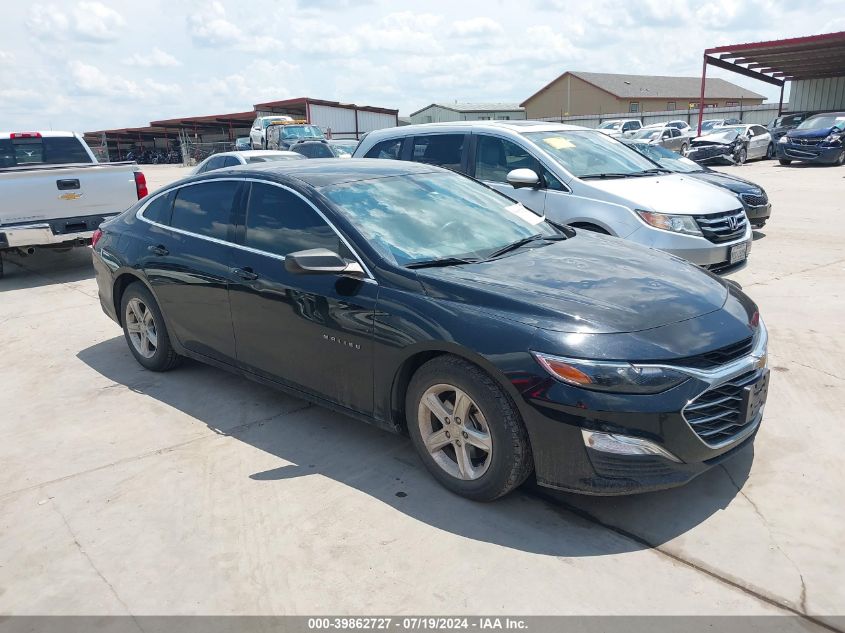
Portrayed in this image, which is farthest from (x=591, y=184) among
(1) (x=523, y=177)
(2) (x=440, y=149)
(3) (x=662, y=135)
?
(3) (x=662, y=135)

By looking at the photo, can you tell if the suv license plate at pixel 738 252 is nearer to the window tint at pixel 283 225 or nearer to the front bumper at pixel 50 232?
the window tint at pixel 283 225

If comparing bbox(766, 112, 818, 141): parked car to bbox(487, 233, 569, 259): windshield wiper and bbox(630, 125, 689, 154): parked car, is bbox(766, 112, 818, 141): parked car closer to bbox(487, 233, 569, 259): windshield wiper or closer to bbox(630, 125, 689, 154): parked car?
bbox(630, 125, 689, 154): parked car

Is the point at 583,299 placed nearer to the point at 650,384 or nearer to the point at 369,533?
the point at 650,384

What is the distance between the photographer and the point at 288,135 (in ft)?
83.8

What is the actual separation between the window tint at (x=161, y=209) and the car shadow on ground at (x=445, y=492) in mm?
1329

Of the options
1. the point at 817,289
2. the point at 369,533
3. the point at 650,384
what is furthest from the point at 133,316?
the point at 817,289

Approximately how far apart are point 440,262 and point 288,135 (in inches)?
914

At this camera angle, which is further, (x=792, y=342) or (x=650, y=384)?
(x=792, y=342)

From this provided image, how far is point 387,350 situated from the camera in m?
3.58

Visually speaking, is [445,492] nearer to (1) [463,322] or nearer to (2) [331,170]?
(1) [463,322]

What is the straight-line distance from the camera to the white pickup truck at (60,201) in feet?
27.3

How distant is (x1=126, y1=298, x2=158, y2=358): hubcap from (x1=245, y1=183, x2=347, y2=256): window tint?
145cm
